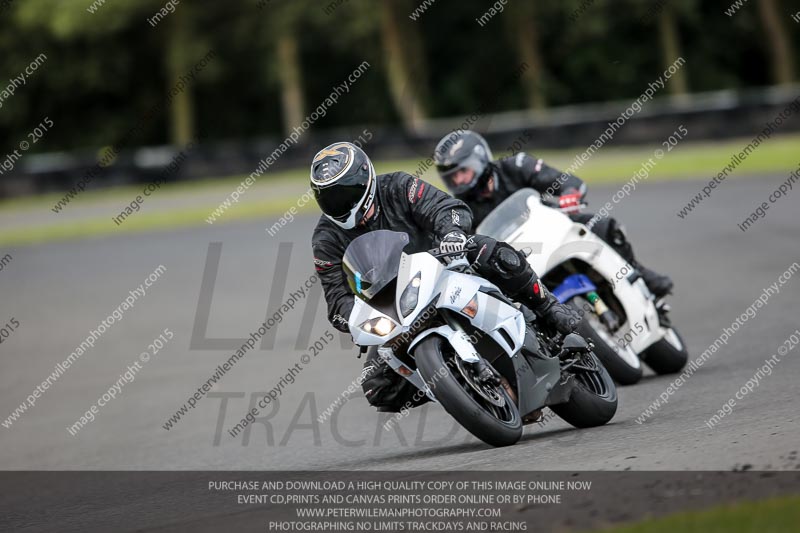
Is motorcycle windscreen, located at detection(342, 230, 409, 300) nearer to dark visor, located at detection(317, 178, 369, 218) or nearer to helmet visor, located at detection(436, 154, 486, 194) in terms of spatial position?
dark visor, located at detection(317, 178, 369, 218)

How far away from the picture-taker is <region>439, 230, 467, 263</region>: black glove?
676 centimetres

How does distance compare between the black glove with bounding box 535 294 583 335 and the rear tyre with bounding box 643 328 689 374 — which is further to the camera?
the rear tyre with bounding box 643 328 689 374

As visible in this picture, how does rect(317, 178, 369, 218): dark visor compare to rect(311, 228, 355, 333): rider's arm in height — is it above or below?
above

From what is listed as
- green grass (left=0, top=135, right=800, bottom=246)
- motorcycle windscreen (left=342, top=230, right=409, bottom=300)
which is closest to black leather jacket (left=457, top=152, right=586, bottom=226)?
motorcycle windscreen (left=342, top=230, right=409, bottom=300)

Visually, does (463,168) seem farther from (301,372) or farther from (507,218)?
(301,372)

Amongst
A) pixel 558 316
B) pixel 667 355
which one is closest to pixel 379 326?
pixel 558 316

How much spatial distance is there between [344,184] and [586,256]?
2.31 metres

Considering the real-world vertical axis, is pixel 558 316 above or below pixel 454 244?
below

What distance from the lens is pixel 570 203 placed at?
357 inches

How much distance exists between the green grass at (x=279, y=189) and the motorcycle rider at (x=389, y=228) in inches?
603

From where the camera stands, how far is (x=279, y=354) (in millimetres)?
12352

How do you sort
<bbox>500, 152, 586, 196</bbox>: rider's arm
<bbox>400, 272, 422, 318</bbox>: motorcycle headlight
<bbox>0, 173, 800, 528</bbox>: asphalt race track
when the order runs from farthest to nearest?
<bbox>500, 152, 586, 196</bbox>: rider's arm, <bbox>0, 173, 800, 528</bbox>: asphalt race track, <bbox>400, 272, 422, 318</bbox>: motorcycle headlight

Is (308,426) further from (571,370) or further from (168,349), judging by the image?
(168,349)
